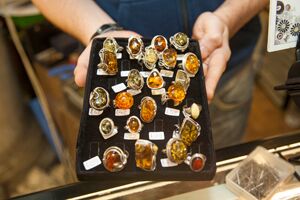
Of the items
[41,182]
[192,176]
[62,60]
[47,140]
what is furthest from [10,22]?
[192,176]

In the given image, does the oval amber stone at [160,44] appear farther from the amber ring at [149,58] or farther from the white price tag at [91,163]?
the white price tag at [91,163]

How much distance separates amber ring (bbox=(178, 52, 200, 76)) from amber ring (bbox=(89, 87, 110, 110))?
0.14 meters

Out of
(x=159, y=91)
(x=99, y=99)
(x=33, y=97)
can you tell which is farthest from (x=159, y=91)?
(x=33, y=97)

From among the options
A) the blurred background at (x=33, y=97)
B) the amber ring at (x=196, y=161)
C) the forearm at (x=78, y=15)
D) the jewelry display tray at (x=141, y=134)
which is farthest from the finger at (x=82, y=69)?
the blurred background at (x=33, y=97)

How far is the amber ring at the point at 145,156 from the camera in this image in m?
0.49

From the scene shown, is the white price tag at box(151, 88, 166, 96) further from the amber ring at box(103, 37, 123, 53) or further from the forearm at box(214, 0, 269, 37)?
the forearm at box(214, 0, 269, 37)

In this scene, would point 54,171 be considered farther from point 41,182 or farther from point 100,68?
point 100,68

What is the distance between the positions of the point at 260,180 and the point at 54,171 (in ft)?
3.42

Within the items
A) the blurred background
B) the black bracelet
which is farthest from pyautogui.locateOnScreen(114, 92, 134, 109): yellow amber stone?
the blurred background

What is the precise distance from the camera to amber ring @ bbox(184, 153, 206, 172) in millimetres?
488

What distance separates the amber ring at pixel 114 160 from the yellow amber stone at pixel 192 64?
0.65 ft

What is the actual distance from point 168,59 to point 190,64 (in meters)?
0.04

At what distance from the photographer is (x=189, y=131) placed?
0.52m

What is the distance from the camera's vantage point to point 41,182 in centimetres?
140
